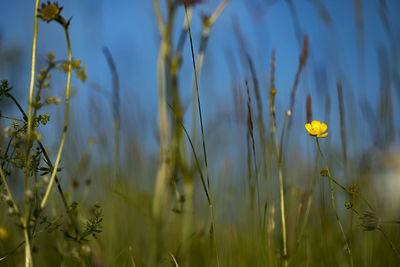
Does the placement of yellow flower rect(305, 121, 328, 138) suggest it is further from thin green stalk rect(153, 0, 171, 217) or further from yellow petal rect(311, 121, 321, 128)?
thin green stalk rect(153, 0, 171, 217)

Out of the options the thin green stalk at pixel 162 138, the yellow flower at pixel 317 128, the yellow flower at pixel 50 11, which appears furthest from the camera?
the thin green stalk at pixel 162 138

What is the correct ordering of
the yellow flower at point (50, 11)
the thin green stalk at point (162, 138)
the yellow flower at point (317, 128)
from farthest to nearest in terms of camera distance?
the thin green stalk at point (162, 138) < the yellow flower at point (317, 128) < the yellow flower at point (50, 11)

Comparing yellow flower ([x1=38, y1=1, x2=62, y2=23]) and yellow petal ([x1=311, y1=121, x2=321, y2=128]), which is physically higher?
yellow flower ([x1=38, y1=1, x2=62, y2=23])

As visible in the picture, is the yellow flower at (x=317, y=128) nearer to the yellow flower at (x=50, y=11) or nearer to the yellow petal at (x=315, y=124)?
the yellow petal at (x=315, y=124)

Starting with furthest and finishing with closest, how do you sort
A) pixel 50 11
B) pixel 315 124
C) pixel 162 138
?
pixel 162 138, pixel 315 124, pixel 50 11

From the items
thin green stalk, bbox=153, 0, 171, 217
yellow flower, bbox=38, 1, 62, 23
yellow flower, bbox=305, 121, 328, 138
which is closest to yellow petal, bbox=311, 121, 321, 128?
yellow flower, bbox=305, 121, 328, 138

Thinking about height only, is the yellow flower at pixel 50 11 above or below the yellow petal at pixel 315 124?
above

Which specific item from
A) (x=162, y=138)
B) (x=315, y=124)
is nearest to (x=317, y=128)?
(x=315, y=124)

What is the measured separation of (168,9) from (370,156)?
31.8 inches

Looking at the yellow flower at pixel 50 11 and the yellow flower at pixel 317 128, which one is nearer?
the yellow flower at pixel 50 11

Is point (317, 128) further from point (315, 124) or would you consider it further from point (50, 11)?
point (50, 11)

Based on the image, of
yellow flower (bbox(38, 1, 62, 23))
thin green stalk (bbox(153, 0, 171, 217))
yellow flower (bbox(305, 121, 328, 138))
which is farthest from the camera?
thin green stalk (bbox(153, 0, 171, 217))

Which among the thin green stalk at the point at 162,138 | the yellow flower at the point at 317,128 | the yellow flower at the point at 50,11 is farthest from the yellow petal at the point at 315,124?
the yellow flower at the point at 50,11

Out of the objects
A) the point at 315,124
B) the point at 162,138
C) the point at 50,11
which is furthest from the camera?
the point at 162,138
